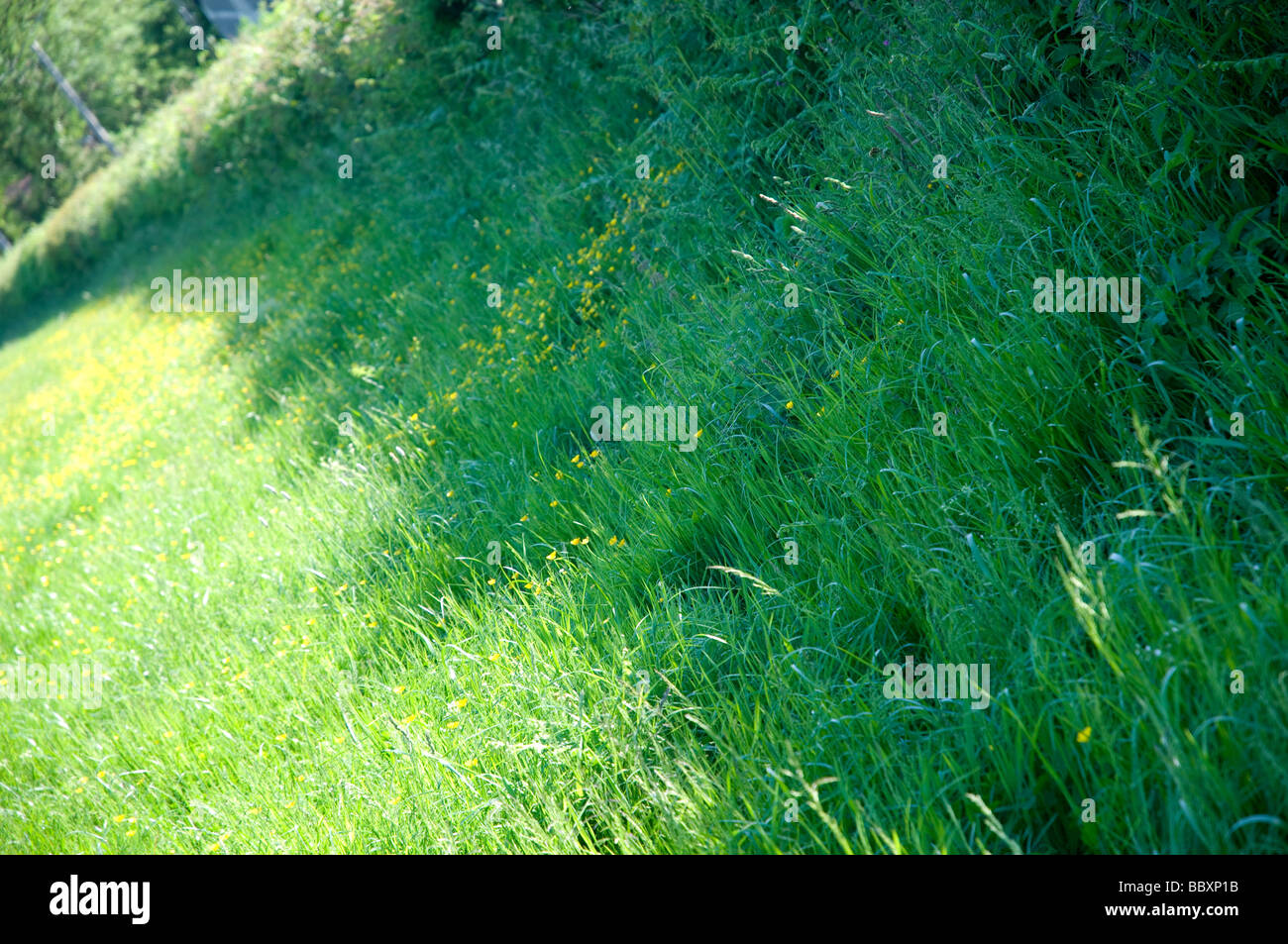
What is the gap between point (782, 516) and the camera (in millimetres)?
2803

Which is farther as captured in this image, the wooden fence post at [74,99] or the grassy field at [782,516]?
the wooden fence post at [74,99]

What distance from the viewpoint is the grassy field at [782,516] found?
1844mm

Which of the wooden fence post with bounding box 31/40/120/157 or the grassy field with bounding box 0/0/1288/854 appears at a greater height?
the wooden fence post with bounding box 31/40/120/157

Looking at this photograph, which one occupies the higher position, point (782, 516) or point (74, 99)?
point (74, 99)

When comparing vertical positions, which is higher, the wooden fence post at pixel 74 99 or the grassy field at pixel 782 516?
the wooden fence post at pixel 74 99

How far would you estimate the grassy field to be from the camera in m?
1.84

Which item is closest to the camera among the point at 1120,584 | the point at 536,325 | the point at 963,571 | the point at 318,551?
the point at 1120,584

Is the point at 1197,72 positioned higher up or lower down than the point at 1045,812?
higher up

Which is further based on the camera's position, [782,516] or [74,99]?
[74,99]

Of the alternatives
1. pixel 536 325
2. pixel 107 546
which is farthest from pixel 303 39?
pixel 536 325

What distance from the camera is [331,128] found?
10.3m

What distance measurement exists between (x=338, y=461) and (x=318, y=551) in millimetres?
997

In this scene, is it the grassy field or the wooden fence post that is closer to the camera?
the grassy field
